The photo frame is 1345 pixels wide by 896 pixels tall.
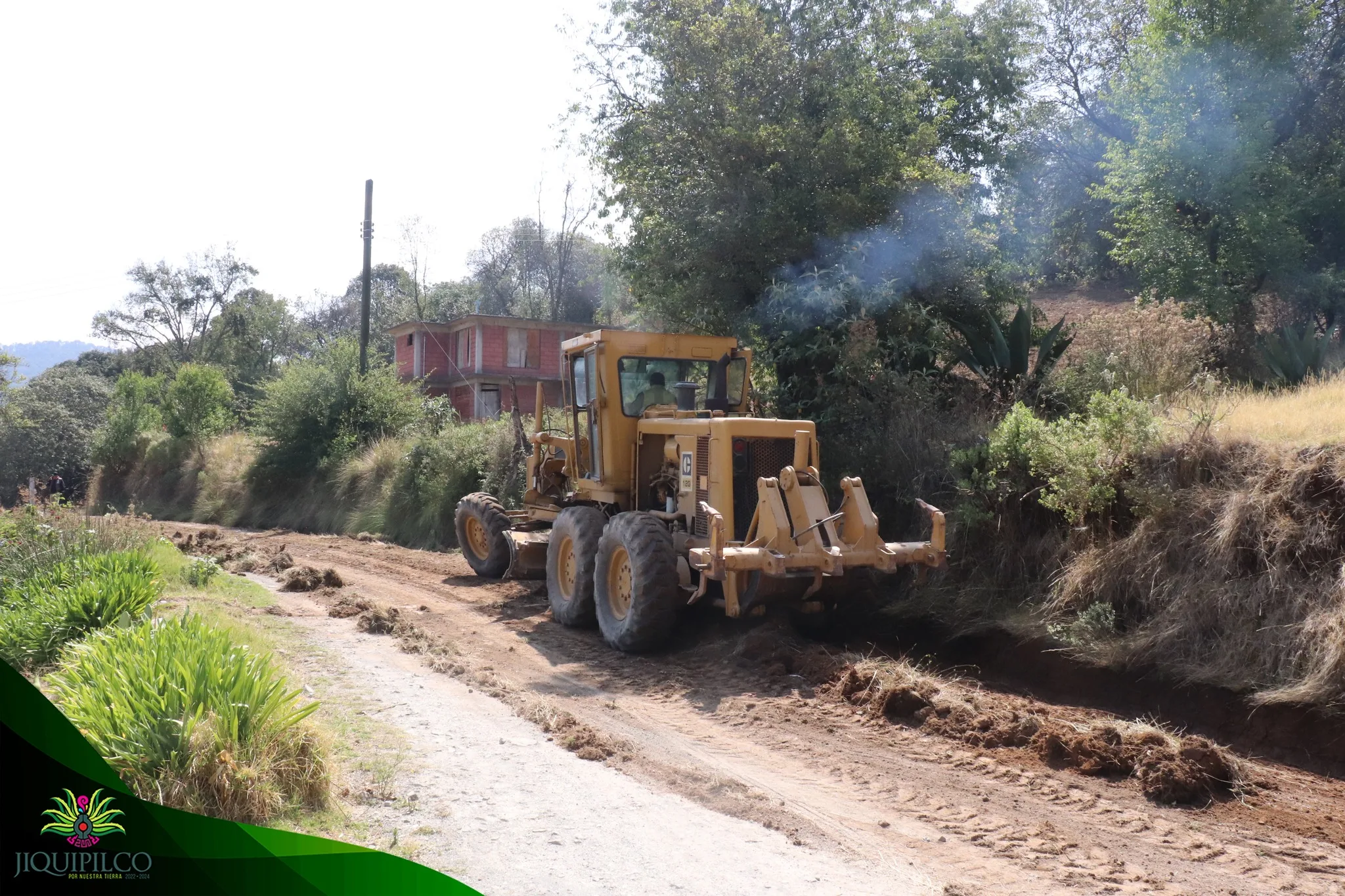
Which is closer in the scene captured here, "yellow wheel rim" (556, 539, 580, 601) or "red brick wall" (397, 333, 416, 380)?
"yellow wheel rim" (556, 539, 580, 601)

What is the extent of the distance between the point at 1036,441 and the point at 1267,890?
5.34 metres

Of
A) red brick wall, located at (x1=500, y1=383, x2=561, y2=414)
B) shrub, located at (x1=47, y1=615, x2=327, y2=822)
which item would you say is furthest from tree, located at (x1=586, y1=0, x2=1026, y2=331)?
red brick wall, located at (x1=500, y1=383, x2=561, y2=414)

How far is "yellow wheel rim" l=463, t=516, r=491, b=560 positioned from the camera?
14000mm

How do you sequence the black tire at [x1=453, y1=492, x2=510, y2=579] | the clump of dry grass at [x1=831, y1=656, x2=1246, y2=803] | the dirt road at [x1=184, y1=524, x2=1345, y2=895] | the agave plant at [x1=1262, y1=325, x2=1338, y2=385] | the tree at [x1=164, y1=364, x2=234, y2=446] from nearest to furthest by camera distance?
the dirt road at [x1=184, y1=524, x2=1345, y2=895], the clump of dry grass at [x1=831, y1=656, x2=1246, y2=803], the agave plant at [x1=1262, y1=325, x2=1338, y2=385], the black tire at [x1=453, y1=492, x2=510, y2=579], the tree at [x1=164, y1=364, x2=234, y2=446]

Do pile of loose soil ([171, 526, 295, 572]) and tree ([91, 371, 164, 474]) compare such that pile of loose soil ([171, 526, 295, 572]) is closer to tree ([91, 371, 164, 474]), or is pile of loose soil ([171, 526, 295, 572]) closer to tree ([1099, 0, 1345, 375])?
tree ([1099, 0, 1345, 375])

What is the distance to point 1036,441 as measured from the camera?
30.7 ft

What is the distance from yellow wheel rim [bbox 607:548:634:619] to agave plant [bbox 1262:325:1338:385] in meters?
7.93

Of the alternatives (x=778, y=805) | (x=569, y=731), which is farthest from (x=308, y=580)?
(x=778, y=805)

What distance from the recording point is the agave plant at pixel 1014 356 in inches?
473

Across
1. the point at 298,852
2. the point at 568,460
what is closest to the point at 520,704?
the point at 298,852

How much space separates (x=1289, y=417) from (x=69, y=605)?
9905 millimetres

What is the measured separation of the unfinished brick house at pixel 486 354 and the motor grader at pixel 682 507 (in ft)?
77.2

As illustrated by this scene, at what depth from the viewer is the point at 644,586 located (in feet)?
29.2

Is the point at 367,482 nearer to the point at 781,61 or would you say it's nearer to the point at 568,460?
the point at 568,460
